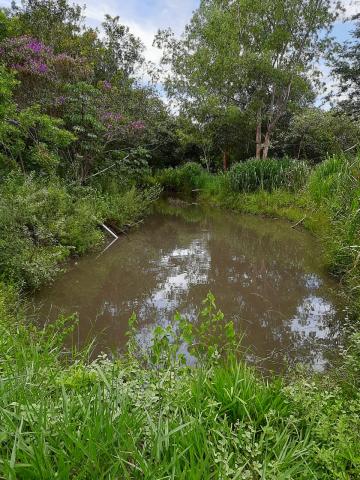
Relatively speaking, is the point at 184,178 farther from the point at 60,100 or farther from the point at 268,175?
the point at 60,100

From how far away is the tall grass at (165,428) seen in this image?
1421 mm

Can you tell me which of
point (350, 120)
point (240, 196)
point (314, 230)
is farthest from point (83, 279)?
point (350, 120)

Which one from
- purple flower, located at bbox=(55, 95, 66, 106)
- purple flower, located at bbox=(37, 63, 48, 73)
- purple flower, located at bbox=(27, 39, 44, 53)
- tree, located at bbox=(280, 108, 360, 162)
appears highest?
purple flower, located at bbox=(27, 39, 44, 53)

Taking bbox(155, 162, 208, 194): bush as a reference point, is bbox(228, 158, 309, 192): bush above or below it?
above

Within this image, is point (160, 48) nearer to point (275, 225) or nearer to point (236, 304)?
point (275, 225)

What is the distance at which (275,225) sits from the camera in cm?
1022

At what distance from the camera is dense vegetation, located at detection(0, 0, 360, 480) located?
1582mm

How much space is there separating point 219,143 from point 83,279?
13.2 m

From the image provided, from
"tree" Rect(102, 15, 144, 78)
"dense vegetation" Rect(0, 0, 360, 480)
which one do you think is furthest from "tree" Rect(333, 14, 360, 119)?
"tree" Rect(102, 15, 144, 78)

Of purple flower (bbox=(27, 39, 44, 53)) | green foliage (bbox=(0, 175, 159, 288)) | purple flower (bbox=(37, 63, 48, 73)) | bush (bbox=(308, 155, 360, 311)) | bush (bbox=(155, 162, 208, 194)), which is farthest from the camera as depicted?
bush (bbox=(155, 162, 208, 194))

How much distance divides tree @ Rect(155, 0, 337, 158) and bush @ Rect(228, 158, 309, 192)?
9.35 feet

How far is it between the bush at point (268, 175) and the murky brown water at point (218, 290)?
2.94 metres

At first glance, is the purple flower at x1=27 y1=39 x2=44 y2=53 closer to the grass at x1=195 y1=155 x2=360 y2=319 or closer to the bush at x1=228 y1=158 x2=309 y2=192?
the grass at x1=195 y1=155 x2=360 y2=319

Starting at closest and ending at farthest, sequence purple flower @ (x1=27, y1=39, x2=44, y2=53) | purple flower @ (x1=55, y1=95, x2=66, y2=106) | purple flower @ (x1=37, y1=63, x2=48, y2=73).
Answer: purple flower @ (x1=27, y1=39, x2=44, y2=53), purple flower @ (x1=37, y1=63, x2=48, y2=73), purple flower @ (x1=55, y1=95, x2=66, y2=106)
